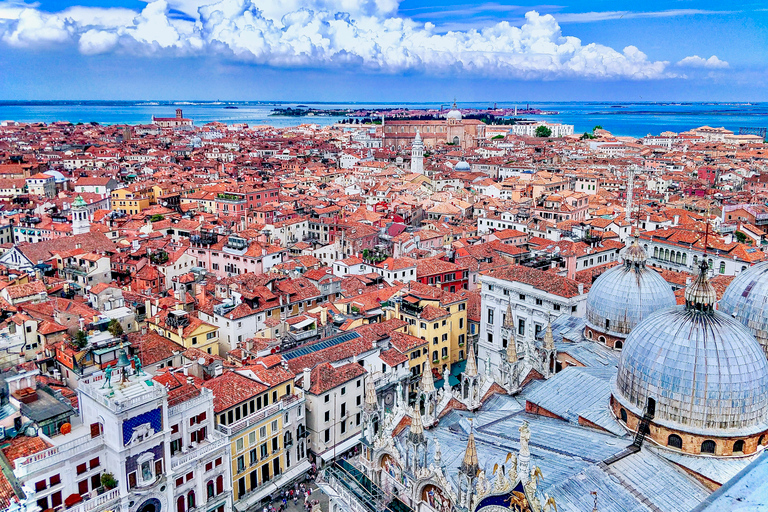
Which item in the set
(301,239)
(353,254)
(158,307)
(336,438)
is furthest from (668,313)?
(301,239)

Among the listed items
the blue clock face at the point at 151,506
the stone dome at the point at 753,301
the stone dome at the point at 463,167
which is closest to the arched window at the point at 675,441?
the stone dome at the point at 753,301

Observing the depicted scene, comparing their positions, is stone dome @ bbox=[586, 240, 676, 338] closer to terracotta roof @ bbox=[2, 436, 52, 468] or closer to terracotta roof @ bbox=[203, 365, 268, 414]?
terracotta roof @ bbox=[203, 365, 268, 414]

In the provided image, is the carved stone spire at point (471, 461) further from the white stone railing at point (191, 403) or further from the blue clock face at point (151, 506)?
the blue clock face at point (151, 506)

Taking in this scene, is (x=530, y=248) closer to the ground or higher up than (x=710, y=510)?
closer to the ground

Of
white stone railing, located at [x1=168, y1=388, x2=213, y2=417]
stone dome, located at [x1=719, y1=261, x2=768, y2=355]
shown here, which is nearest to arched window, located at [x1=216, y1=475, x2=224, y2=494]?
white stone railing, located at [x1=168, y1=388, x2=213, y2=417]

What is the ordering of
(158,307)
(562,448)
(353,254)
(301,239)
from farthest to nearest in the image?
(301,239), (353,254), (158,307), (562,448)

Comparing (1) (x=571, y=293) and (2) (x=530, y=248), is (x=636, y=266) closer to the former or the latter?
(1) (x=571, y=293)
